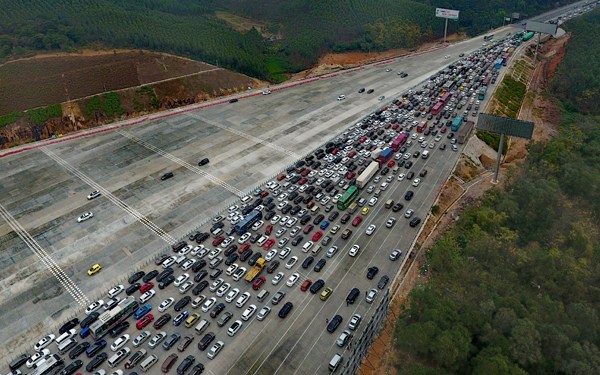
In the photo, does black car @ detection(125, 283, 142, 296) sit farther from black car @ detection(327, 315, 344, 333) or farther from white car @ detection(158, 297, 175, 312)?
black car @ detection(327, 315, 344, 333)

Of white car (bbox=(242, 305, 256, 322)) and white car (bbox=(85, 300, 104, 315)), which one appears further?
white car (bbox=(85, 300, 104, 315))

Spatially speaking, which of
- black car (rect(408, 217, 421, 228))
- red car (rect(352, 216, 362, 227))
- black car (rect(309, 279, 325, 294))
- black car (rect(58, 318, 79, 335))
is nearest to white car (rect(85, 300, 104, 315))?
black car (rect(58, 318, 79, 335))

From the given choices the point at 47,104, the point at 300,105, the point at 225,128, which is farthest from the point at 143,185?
the point at 300,105

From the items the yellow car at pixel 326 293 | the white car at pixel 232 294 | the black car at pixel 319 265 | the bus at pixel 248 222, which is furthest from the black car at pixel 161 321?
the black car at pixel 319 265

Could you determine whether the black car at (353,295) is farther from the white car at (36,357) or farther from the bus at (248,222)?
the white car at (36,357)

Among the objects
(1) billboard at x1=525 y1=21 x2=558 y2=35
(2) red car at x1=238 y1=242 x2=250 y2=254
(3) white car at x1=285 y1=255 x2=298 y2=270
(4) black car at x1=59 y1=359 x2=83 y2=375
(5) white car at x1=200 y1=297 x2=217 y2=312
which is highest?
(1) billboard at x1=525 y1=21 x2=558 y2=35

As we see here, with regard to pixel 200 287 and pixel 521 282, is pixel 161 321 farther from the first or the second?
pixel 521 282
